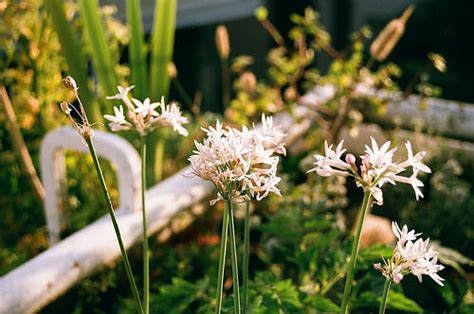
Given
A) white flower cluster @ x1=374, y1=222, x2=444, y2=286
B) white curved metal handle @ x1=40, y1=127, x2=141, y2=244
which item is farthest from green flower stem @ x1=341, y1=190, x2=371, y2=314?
white curved metal handle @ x1=40, y1=127, x2=141, y2=244

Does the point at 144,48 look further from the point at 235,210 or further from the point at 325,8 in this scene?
the point at 325,8

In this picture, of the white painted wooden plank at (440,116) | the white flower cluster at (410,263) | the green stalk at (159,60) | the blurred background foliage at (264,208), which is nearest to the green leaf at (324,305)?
the blurred background foliage at (264,208)

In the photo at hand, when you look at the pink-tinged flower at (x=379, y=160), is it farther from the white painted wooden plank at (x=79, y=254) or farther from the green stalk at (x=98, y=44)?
the green stalk at (x=98, y=44)

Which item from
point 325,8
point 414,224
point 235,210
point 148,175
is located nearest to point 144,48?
point 148,175

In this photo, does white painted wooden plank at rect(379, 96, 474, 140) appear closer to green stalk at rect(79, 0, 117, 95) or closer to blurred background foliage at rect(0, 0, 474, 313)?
blurred background foliage at rect(0, 0, 474, 313)

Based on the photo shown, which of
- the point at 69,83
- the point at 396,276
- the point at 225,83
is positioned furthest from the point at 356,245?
the point at 225,83
